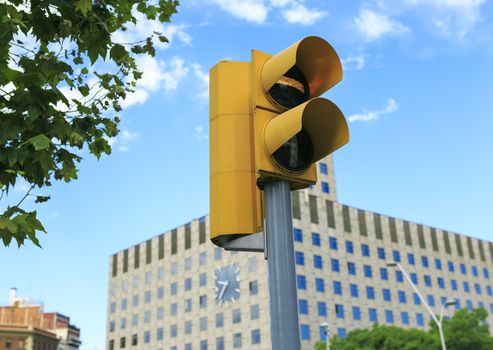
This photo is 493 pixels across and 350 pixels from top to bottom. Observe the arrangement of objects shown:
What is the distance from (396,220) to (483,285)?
723 inches

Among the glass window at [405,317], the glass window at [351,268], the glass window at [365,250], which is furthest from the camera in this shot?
the glass window at [365,250]

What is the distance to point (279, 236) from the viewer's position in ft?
12.2

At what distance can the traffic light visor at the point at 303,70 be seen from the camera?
4027 mm

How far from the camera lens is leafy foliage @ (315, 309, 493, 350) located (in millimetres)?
43281

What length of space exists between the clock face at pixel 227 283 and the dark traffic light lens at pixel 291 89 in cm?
6407

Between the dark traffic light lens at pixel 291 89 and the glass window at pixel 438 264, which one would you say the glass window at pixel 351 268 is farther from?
the dark traffic light lens at pixel 291 89

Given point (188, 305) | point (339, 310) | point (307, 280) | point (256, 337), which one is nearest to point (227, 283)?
point (256, 337)

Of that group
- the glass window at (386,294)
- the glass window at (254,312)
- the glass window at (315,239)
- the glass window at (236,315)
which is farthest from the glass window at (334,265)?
the glass window at (236,315)

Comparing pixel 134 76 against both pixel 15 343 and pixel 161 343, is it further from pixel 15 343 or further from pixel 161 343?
pixel 15 343

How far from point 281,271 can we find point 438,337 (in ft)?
145

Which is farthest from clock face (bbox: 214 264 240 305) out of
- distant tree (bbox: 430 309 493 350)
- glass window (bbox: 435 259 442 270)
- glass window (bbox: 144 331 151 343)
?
glass window (bbox: 435 259 442 270)

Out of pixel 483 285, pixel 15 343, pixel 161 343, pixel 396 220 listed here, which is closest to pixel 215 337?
pixel 161 343

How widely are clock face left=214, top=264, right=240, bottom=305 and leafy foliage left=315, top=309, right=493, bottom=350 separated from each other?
812 inches

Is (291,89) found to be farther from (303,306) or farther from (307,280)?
(307,280)
